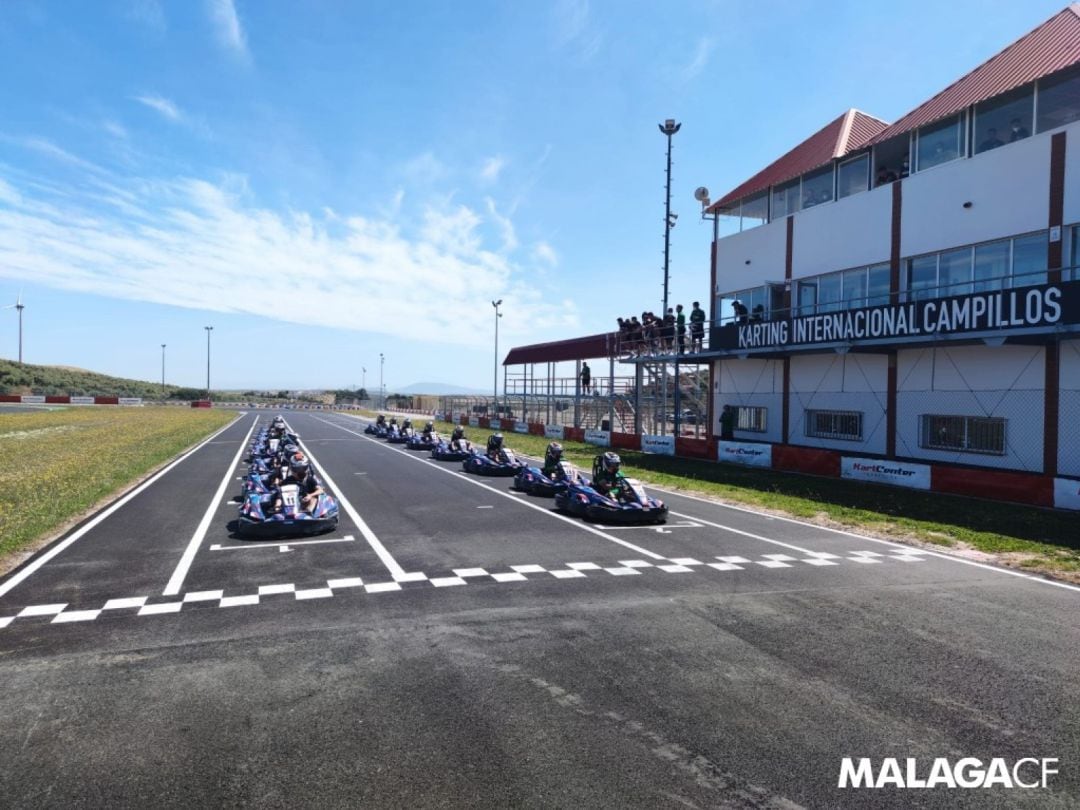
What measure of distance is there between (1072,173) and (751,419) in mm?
12524

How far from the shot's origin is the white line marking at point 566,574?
28.5 ft

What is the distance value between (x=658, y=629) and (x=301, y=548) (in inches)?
224

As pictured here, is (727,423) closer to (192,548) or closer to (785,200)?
(785,200)

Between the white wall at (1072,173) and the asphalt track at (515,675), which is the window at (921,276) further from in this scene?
the asphalt track at (515,675)

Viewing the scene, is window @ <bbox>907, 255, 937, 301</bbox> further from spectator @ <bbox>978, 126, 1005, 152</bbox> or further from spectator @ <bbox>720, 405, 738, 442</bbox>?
spectator @ <bbox>720, 405, 738, 442</bbox>

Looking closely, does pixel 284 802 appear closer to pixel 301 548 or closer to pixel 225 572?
pixel 225 572

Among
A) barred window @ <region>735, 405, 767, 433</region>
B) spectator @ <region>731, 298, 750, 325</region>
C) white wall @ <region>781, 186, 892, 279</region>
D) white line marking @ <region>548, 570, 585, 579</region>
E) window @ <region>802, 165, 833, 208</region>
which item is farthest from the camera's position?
barred window @ <region>735, 405, 767, 433</region>

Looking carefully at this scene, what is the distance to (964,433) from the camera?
737 inches

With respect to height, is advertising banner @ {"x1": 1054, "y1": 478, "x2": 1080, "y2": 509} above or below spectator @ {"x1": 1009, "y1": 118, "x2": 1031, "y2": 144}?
below

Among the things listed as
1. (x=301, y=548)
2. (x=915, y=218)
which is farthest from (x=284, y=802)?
(x=915, y=218)

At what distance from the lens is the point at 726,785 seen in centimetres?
400

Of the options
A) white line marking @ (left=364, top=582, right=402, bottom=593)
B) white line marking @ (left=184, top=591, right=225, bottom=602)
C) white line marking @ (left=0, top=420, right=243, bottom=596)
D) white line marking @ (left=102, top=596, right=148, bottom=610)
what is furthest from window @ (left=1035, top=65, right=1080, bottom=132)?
white line marking @ (left=0, top=420, right=243, bottom=596)

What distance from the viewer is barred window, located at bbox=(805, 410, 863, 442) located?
21.9 meters

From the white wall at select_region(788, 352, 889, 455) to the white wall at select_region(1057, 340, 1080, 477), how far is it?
4786 mm
